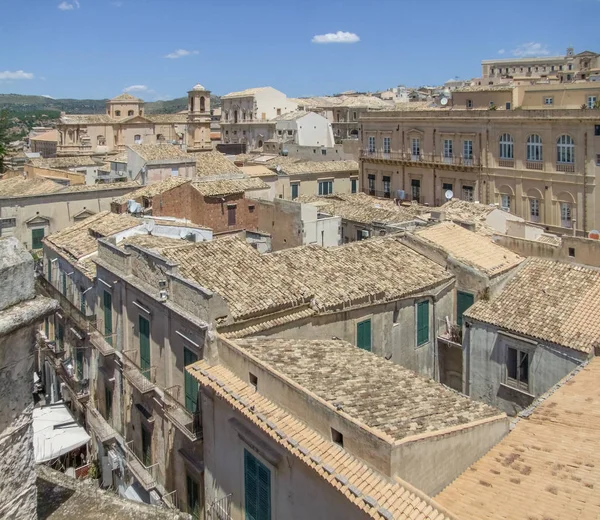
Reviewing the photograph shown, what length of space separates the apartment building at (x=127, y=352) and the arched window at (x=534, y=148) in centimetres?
2245

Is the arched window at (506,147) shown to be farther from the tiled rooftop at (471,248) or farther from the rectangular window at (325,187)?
the tiled rooftop at (471,248)

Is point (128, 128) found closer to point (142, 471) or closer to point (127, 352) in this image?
point (127, 352)

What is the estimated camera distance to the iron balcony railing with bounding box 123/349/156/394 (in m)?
16.4

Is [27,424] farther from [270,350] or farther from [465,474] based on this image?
[270,350]

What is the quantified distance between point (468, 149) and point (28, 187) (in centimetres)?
2600

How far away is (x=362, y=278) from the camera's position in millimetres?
17062

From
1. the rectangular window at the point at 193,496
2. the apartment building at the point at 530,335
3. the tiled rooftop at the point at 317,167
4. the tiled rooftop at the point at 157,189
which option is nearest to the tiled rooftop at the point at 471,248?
the apartment building at the point at 530,335

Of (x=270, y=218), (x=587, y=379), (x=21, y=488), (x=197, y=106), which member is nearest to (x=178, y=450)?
(x=587, y=379)

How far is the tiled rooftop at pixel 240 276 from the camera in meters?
14.6

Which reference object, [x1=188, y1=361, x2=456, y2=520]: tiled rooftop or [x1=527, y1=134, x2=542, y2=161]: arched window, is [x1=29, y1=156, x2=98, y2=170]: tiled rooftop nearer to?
[x1=527, y1=134, x2=542, y2=161]: arched window

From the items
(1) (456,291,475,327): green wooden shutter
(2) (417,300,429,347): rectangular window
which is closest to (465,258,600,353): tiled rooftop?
(1) (456,291,475,327): green wooden shutter

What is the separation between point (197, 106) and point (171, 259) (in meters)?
→ 65.3

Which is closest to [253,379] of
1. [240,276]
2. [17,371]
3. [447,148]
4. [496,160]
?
[240,276]

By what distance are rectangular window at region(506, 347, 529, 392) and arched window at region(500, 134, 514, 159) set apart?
80.2ft
